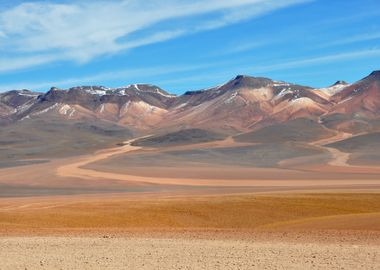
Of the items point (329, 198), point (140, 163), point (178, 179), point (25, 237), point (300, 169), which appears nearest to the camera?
point (25, 237)

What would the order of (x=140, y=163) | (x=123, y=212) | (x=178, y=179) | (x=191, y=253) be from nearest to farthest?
(x=191, y=253)
(x=123, y=212)
(x=178, y=179)
(x=140, y=163)

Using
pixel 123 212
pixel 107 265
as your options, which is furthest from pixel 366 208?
pixel 107 265

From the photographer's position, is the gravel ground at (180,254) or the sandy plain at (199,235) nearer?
the gravel ground at (180,254)

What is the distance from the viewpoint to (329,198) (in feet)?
145

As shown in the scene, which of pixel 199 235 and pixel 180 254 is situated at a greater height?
pixel 180 254

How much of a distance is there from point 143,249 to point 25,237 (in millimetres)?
5747

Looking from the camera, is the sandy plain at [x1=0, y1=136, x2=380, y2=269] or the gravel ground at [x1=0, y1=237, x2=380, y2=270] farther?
the sandy plain at [x1=0, y1=136, x2=380, y2=269]

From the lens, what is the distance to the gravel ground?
52.2 feet

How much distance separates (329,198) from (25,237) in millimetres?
26041

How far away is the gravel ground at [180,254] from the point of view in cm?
1592

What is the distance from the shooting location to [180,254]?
58.3 ft

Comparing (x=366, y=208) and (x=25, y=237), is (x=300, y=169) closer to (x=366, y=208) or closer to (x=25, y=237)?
(x=366, y=208)

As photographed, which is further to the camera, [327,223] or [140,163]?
[140,163]

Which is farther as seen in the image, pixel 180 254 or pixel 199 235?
pixel 199 235
